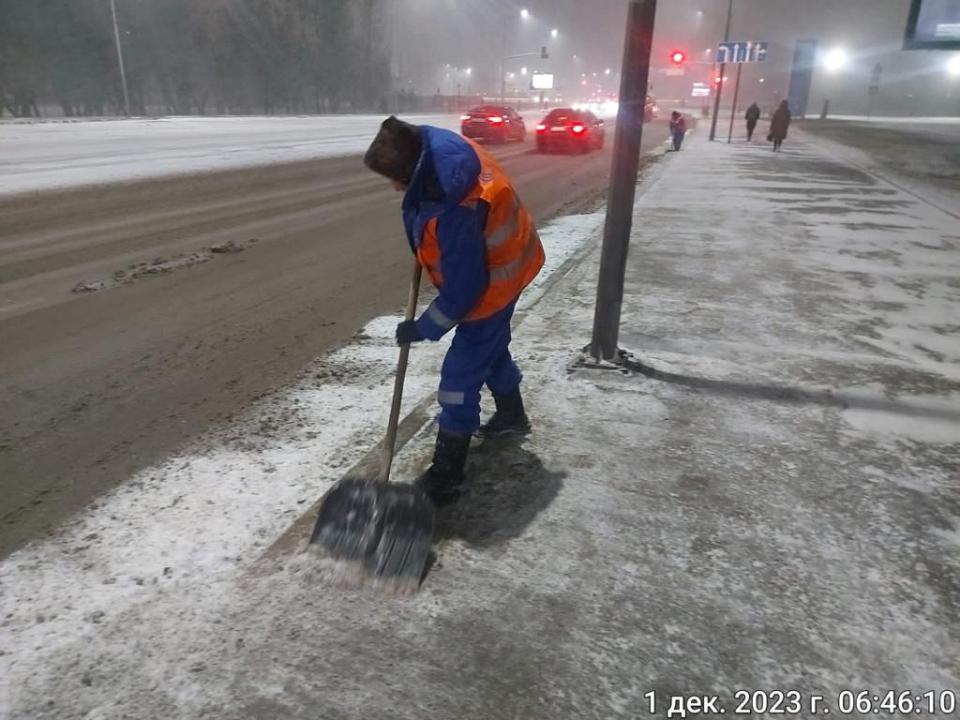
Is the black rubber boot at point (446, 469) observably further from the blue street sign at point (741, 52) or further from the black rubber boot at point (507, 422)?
the blue street sign at point (741, 52)

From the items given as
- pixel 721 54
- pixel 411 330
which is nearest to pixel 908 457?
pixel 411 330

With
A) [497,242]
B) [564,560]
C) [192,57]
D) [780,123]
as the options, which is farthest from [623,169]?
[192,57]

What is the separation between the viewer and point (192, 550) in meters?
2.55

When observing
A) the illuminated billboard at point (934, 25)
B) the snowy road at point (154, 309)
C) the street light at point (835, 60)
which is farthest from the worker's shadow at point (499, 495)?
the street light at point (835, 60)

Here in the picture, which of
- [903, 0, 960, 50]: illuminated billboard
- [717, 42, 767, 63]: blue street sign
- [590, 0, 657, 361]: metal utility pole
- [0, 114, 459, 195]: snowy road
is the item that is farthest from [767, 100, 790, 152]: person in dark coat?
[590, 0, 657, 361]: metal utility pole

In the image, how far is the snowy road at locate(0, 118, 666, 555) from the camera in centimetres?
343

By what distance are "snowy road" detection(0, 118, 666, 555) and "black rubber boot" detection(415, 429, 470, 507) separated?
141 cm

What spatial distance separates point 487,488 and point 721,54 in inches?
907

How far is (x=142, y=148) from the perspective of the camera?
60.2 feet

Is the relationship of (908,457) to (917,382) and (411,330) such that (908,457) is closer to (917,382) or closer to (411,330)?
(917,382)

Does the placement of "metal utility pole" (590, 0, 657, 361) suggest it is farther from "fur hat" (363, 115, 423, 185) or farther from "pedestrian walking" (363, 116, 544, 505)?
"fur hat" (363, 115, 423, 185)

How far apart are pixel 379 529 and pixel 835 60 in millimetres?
80410

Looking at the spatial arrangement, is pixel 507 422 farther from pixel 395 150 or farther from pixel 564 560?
pixel 395 150
